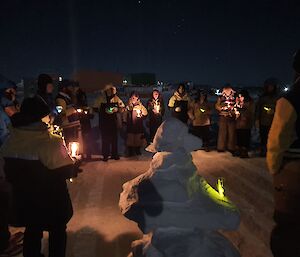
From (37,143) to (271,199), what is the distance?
Answer: 503 cm

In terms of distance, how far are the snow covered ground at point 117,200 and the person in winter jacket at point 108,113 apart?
26.1 inches

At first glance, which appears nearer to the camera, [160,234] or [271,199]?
[160,234]

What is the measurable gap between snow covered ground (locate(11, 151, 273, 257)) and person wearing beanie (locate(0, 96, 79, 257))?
1328 millimetres

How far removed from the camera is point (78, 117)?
9867 millimetres

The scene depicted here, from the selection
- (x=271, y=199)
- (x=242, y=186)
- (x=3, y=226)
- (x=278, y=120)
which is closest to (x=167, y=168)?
(x=278, y=120)

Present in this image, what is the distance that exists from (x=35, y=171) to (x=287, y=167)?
254 centimetres

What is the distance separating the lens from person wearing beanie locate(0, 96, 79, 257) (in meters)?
3.68

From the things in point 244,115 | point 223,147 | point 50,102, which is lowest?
point 223,147

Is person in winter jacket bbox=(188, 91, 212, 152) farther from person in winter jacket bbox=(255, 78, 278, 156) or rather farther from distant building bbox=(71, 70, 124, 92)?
distant building bbox=(71, 70, 124, 92)

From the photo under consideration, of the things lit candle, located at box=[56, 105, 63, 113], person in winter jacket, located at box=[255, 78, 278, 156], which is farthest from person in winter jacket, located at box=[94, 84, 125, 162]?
person in winter jacket, located at box=[255, 78, 278, 156]

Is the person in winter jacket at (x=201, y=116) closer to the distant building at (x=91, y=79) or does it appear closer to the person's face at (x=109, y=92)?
the person's face at (x=109, y=92)

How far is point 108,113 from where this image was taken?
1011 centimetres

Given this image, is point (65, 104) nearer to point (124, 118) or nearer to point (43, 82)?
point (43, 82)

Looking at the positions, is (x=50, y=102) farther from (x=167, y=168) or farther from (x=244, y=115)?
(x=244, y=115)
